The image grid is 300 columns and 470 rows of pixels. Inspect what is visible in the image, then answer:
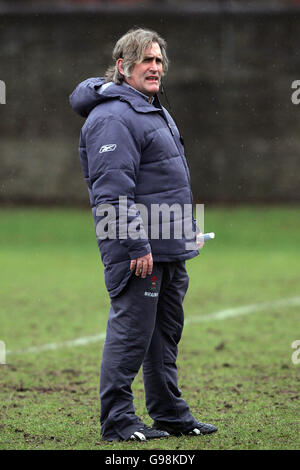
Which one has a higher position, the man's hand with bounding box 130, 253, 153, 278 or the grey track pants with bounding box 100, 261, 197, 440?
the man's hand with bounding box 130, 253, 153, 278

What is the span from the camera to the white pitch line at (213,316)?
8.58 meters

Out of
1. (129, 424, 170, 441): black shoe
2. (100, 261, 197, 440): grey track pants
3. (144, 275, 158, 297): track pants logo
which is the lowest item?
(129, 424, 170, 441): black shoe

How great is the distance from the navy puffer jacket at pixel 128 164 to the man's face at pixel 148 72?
0.17 ft

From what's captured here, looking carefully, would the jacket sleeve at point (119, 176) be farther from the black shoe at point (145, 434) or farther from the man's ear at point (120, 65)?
the black shoe at point (145, 434)

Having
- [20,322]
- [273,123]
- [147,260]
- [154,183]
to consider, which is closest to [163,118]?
[154,183]

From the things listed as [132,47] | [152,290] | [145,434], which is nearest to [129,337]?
[152,290]

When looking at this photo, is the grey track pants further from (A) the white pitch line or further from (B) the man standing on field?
(A) the white pitch line

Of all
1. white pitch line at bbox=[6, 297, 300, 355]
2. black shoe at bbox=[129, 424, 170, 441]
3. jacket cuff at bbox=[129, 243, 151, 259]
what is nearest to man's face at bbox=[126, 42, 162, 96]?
jacket cuff at bbox=[129, 243, 151, 259]

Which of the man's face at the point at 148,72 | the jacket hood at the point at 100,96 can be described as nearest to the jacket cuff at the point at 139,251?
the jacket hood at the point at 100,96

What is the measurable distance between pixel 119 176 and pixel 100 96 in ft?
1.67

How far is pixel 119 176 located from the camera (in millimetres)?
5008

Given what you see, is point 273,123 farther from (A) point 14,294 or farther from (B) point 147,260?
(B) point 147,260

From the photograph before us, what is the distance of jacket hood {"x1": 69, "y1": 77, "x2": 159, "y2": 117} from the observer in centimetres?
521
